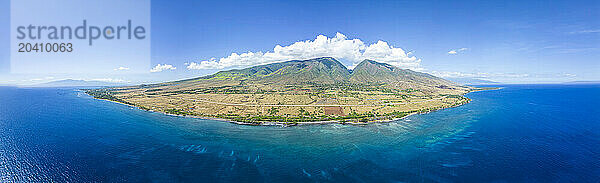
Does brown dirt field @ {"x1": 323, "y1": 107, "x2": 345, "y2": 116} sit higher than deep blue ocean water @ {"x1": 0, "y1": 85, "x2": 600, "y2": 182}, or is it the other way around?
brown dirt field @ {"x1": 323, "y1": 107, "x2": 345, "y2": 116}

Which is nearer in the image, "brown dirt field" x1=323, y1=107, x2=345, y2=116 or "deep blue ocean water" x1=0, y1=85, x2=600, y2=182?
"deep blue ocean water" x1=0, y1=85, x2=600, y2=182

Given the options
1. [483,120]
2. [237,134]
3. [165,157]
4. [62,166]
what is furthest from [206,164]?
[483,120]

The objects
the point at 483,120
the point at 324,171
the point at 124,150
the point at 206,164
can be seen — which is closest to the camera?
the point at 324,171

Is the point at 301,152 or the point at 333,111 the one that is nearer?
the point at 301,152

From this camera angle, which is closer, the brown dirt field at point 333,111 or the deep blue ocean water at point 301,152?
the deep blue ocean water at point 301,152

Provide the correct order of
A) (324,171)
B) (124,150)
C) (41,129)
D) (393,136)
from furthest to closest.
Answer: (41,129) → (393,136) → (124,150) → (324,171)

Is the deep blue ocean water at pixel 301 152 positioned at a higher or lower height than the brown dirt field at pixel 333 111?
lower

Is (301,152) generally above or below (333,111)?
below

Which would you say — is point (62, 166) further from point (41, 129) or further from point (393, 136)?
point (393, 136)
